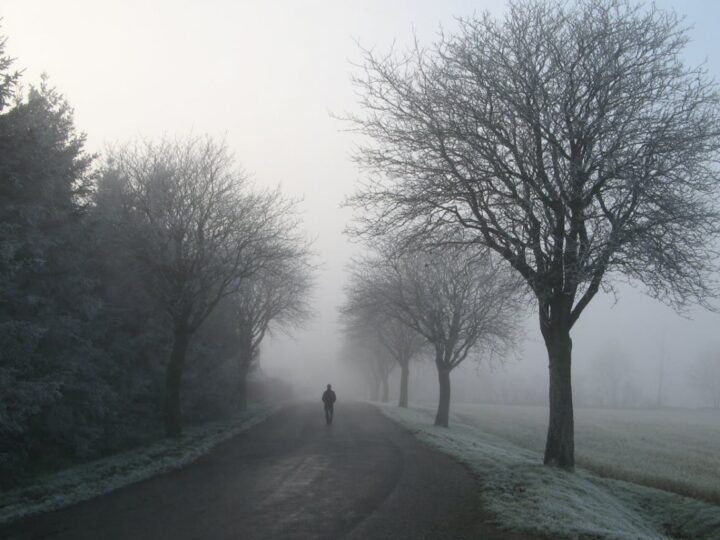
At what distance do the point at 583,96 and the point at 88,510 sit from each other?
43.4ft

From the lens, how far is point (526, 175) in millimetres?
13352

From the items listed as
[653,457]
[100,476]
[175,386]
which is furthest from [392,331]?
[100,476]

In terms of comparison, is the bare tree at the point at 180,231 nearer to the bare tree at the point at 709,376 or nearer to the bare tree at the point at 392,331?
the bare tree at the point at 392,331

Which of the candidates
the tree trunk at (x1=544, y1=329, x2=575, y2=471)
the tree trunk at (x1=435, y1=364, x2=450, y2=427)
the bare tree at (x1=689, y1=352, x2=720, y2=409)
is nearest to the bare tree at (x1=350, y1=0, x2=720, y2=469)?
the tree trunk at (x1=544, y1=329, x2=575, y2=471)

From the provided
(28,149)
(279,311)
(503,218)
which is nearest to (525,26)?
(503,218)

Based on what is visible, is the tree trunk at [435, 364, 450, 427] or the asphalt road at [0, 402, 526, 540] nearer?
the asphalt road at [0, 402, 526, 540]

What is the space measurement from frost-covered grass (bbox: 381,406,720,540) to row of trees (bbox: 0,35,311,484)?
433 inches

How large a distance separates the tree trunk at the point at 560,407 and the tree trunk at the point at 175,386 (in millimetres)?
13846

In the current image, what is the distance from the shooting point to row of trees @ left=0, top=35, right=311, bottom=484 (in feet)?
46.2

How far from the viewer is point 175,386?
2147cm

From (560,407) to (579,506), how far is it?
439 cm

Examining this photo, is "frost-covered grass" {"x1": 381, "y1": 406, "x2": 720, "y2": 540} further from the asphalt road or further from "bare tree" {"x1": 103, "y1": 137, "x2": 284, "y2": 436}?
"bare tree" {"x1": 103, "y1": 137, "x2": 284, "y2": 436}

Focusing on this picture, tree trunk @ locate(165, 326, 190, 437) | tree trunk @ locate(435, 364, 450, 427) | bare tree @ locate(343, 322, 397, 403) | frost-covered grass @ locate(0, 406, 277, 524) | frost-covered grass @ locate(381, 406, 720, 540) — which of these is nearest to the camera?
frost-covered grass @ locate(381, 406, 720, 540)

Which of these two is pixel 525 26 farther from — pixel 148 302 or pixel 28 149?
pixel 148 302
